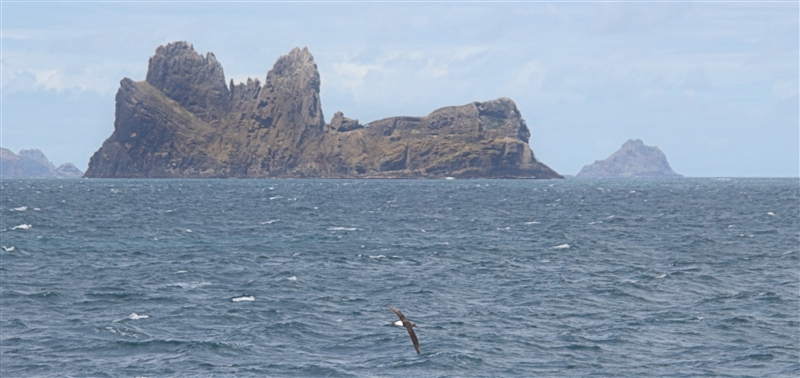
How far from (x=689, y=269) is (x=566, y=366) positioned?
77.2 feet

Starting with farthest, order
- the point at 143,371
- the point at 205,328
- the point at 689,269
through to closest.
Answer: the point at 689,269 → the point at 205,328 → the point at 143,371

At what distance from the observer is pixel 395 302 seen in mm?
39688

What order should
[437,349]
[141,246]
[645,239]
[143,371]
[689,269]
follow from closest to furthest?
[143,371] → [437,349] → [689,269] → [141,246] → [645,239]

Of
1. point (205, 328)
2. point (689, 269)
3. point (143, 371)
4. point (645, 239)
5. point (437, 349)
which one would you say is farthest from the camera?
point (645, 239)

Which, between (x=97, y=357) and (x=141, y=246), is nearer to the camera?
(x=97, y=357)

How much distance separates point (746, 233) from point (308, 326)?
5073cm

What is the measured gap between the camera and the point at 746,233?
72.8 metres

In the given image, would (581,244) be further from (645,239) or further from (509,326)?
(509,326)

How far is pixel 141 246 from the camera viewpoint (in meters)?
61.9

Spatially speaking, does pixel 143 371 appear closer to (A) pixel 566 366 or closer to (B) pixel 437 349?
(B) pixel 437 349

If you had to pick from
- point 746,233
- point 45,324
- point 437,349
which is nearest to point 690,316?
point 437,349

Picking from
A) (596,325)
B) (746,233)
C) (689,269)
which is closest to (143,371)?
(596,325)

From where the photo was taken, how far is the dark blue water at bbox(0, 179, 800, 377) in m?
30.2

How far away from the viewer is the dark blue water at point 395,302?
3020cm
